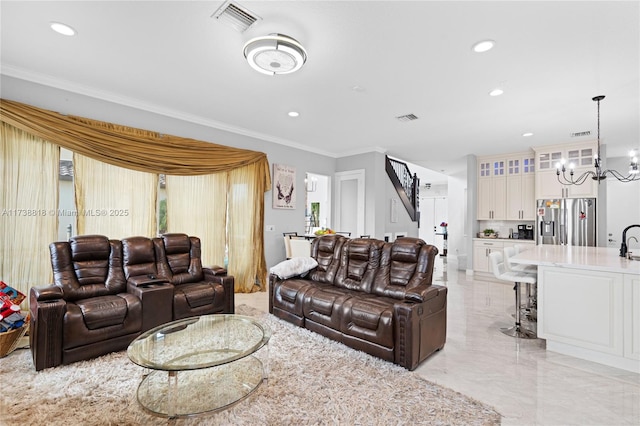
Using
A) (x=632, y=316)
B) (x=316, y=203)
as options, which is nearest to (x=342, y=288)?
(x=632, y=316)

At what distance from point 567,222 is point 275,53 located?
6.44 m

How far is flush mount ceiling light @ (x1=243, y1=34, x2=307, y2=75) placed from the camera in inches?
102

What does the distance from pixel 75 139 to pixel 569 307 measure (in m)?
5.78

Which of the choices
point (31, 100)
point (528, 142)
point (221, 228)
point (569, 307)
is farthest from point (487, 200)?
point (31, 100)

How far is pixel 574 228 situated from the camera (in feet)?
19.3

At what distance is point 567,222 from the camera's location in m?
5.95

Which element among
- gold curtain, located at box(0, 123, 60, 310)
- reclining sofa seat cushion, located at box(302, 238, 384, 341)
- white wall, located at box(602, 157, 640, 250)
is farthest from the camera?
white wall, located at box(602, 157, 640, 250)

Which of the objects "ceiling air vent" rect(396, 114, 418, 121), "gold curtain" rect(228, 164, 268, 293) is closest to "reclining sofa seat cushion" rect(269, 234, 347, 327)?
"gold curtain" rect(228, 164, 268, 293)

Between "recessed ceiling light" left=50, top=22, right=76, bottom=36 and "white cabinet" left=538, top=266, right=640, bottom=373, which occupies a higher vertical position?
"recessed ceiling light" left=50, top=22, right=76, bottom=36

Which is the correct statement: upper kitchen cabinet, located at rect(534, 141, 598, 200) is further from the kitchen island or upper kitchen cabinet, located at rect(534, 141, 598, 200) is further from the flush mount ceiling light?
the flush mount ceiling light

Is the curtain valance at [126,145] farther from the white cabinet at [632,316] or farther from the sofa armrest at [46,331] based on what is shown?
the white cabinet at [632,316]

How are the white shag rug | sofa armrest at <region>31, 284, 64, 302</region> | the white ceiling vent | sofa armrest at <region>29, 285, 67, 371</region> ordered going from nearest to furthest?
the white shag rug → the white ceiling vent → sofa armrest at <region>29, 285, 67, 371</region> → sofa armrest at <region>31, 284, 64, 302</region>

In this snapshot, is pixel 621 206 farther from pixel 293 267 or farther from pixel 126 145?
pixel 126 145

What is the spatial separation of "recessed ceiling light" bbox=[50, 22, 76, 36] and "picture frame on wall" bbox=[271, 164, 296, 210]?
143 inches
